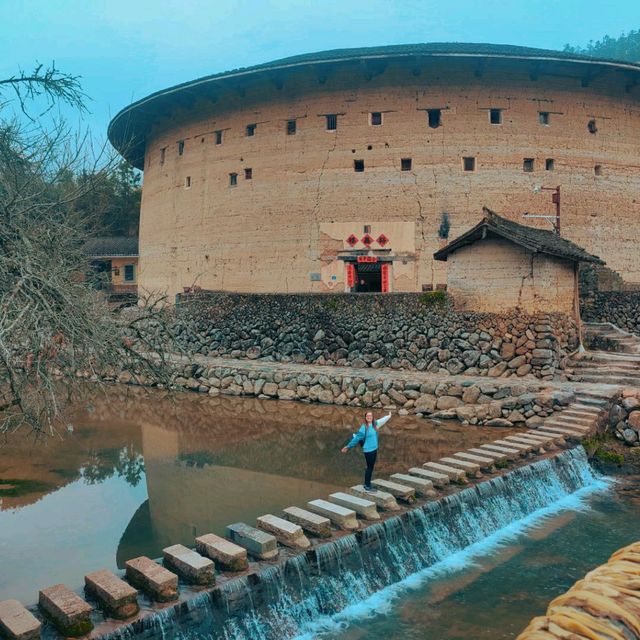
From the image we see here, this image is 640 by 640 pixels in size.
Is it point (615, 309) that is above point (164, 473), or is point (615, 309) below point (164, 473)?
above

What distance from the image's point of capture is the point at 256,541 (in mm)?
5055

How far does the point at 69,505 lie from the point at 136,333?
12.1ft

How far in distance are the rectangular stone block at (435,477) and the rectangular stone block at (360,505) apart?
103 centimetres

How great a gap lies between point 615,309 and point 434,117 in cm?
751

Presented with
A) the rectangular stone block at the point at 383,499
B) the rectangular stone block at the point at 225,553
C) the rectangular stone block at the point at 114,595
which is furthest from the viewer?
the rectangular stone block at the point at 383,499

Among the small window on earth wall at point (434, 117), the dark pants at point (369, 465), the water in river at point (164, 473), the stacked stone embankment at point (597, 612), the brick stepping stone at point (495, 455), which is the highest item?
the small window on earth wall at point (434, 117)

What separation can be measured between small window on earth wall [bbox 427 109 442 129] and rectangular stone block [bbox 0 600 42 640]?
17.2m

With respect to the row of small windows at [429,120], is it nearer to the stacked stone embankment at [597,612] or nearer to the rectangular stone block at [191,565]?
the rectangular stone block at [191,565]

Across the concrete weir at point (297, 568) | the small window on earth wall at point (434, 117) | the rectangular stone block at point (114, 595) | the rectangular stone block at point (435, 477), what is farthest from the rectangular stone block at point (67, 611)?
the small window on earth wall at point (434, 117)

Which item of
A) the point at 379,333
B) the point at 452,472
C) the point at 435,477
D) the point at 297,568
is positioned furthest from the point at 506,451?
the point at 379,333

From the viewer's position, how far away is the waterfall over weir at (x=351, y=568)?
443cm

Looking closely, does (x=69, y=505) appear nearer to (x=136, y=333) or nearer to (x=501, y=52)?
(x=136, y=333)

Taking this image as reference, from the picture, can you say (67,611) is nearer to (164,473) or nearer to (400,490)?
(400,490)

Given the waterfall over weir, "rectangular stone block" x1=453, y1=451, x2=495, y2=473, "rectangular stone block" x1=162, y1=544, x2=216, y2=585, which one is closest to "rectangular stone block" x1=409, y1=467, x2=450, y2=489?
the waterfall over weir
